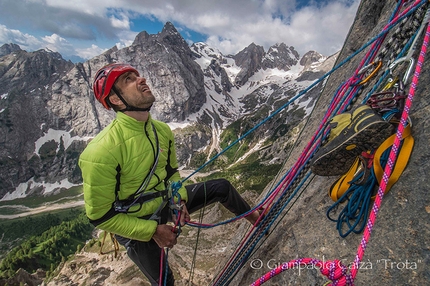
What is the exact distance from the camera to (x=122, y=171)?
3.71 meters

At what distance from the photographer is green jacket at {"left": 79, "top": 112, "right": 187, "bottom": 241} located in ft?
11.0

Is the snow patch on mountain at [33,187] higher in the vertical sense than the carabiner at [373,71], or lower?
lower

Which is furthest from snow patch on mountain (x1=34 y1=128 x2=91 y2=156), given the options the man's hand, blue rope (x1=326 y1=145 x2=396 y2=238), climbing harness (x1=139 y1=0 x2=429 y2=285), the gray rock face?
blue rope (x1=326 y1=145 x2=396 y2=238)

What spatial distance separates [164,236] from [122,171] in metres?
1.38

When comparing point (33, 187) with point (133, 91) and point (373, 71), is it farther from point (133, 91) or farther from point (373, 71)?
point (373, 71)

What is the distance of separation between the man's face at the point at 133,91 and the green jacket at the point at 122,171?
0.33 meters

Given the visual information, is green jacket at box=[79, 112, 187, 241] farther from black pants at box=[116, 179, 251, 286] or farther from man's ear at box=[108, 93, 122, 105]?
black pants at box=[116, 179, 251, 286]

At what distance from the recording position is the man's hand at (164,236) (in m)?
3.97

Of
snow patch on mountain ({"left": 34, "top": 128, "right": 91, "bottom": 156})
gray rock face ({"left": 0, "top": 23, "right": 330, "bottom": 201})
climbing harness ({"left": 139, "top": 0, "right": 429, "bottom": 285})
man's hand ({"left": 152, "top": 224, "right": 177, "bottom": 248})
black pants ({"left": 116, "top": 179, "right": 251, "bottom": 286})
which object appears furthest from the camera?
snow patch on mountain ({"left": 34, "top": 128, "right": 91, "bottom": 156})

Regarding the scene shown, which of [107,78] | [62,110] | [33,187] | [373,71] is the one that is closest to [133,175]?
[107,78]

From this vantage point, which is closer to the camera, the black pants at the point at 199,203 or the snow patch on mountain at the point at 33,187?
the black pants at the point at 199,203

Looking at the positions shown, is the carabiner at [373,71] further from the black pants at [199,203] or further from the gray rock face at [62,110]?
the gray rock face at [62,110]

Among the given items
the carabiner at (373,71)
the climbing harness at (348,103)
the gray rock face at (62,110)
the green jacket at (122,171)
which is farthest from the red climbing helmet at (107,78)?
the gray rock face at (62,110)

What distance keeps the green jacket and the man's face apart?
33 cm
